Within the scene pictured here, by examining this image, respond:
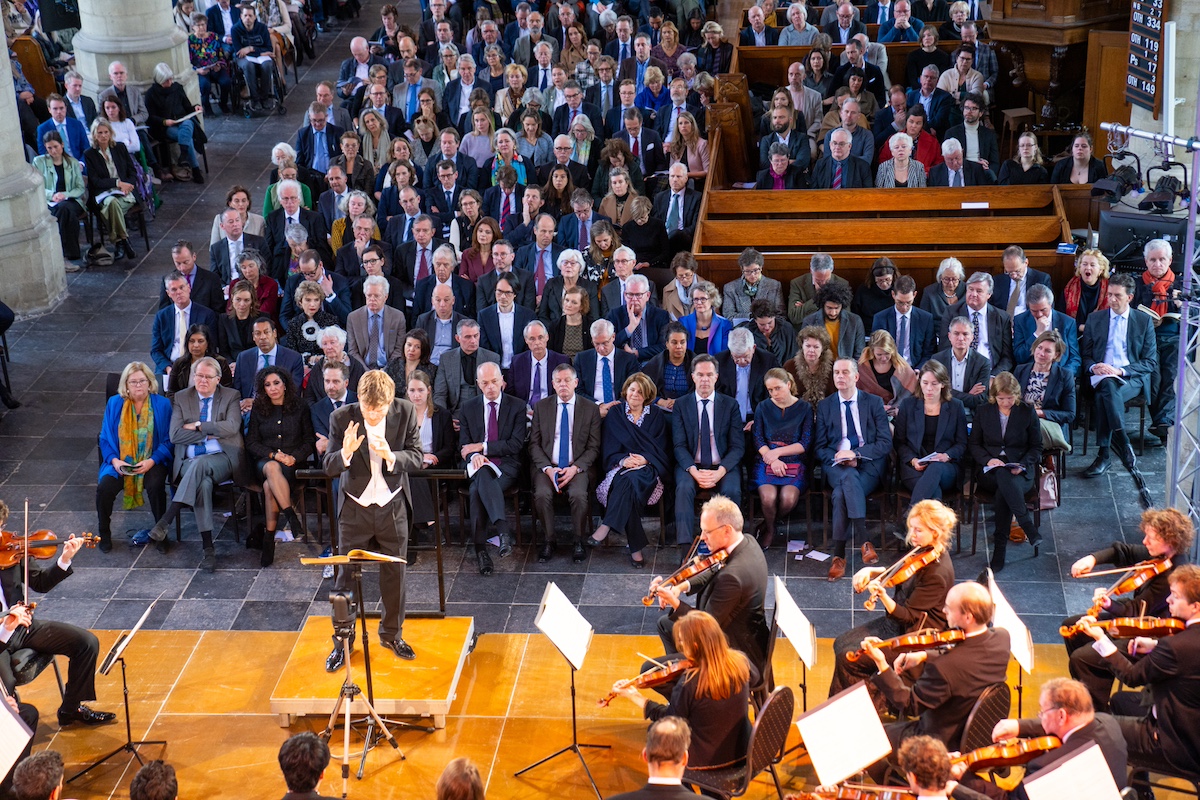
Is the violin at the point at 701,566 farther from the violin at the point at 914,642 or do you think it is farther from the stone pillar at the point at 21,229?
the stone pillar at the point at 21,229

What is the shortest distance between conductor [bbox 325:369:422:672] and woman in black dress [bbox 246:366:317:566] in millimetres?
1567

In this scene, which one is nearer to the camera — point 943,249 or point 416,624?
point 416,624

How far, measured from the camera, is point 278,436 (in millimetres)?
8734

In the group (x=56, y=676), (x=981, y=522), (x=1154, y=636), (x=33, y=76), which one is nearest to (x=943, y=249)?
(x=981, y=522)

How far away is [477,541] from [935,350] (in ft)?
10.4

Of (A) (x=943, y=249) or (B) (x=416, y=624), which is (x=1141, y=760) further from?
(A) (x=943, y=249)

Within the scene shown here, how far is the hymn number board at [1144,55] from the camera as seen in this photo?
305 inches

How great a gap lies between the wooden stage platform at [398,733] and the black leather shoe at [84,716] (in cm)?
5

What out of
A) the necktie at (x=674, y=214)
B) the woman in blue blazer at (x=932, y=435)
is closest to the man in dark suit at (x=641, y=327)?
the necktie at (x=674, y=214)

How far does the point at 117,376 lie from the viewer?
941 centimetres

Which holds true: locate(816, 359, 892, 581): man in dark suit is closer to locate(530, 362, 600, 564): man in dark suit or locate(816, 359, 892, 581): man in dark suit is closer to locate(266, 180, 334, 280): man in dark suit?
locate(530, 362, 600, 564): man in dark suit

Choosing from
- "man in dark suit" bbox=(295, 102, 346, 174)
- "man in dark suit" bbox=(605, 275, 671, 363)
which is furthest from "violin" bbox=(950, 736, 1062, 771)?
"man in dark suit" bbox=(295, 102, 346, 174)

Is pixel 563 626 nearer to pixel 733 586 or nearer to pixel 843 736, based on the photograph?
pixel 733 586

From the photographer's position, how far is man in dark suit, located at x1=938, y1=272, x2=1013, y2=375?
916 centimetres
